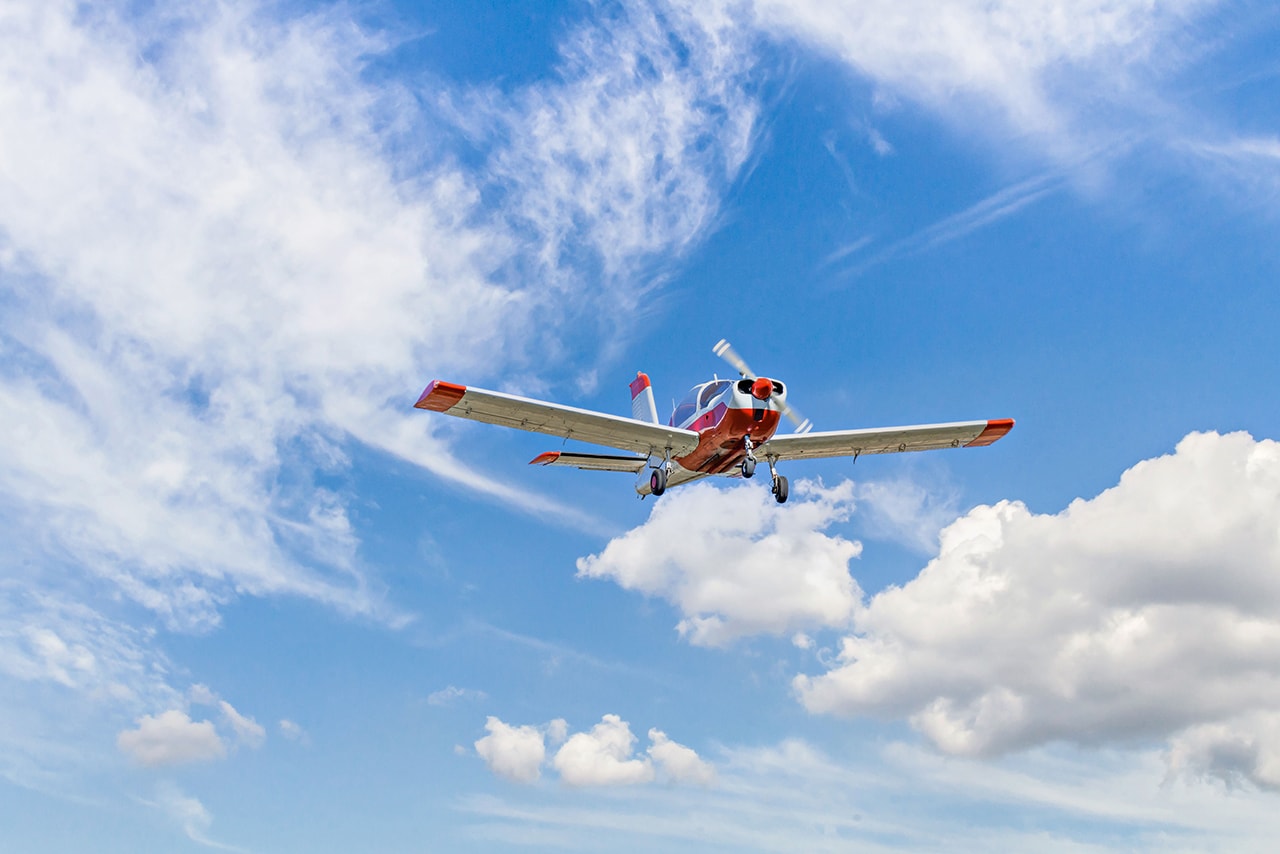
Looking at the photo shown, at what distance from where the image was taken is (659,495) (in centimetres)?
4022

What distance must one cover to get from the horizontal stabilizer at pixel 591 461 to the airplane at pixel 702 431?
39 millimetres

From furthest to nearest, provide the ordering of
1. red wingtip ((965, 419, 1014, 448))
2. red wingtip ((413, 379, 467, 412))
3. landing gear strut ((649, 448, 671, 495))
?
red wingtip ((965, 419, 1014, 448)), landing gear strut ((649, 448, 671, 495)), red wingtip ((413, 379, 467, 412))

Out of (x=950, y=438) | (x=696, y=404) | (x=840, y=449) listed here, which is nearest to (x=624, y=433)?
(x=696, y=404)

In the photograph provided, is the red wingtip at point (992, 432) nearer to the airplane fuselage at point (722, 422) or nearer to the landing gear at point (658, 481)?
the airplane fuselage at point (722, 422)

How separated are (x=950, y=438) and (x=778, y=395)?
1104 cm

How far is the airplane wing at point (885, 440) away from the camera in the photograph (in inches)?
1588

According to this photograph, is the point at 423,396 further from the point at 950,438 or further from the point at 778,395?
the point at 950,438

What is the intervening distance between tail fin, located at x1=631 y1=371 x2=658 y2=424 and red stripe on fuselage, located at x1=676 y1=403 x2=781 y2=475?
4.09 m

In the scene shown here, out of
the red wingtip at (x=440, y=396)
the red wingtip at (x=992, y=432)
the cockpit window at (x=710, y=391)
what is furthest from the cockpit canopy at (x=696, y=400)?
the red wingtip at (x=992, y=432)

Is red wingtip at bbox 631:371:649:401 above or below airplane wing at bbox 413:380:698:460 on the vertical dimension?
above

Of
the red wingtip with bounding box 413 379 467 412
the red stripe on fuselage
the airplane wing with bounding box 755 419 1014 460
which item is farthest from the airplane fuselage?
the red wingtip with bounding box 413 379 467 412

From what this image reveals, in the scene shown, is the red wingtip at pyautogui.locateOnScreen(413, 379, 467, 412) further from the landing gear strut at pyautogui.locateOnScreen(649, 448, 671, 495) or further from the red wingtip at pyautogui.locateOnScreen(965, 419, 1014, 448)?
the red wingtip at pyautogui.locateOnScreen(965, 419, 1014, 448)

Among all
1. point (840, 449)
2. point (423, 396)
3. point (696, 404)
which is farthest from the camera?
point (840, 449)

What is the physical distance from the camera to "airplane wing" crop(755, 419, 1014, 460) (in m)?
40.3
